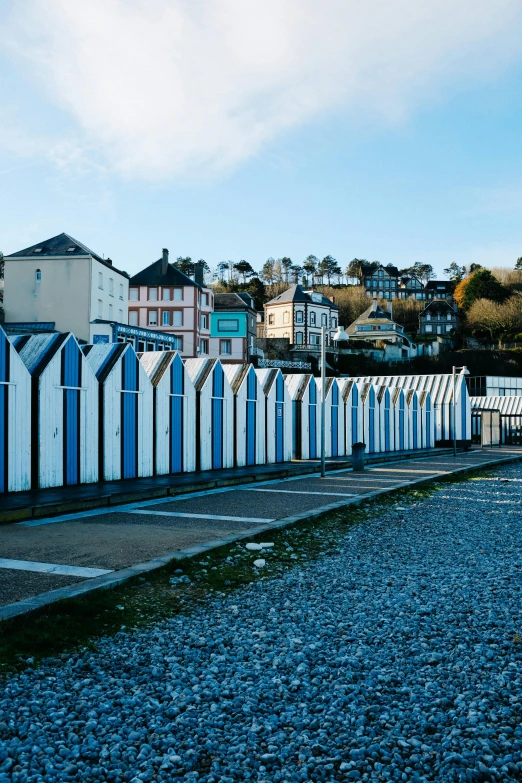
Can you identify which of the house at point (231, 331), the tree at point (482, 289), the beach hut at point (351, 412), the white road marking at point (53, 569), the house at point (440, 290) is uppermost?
the house at point (440, 290)

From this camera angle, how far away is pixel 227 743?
3.40 metres

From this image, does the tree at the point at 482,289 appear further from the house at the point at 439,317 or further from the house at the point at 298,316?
the house at the point at 298,316

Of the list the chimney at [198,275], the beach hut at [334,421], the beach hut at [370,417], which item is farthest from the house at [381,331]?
the beach hut at [334,421]

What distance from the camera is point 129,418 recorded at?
15.6 m

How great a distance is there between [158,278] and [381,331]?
137ft

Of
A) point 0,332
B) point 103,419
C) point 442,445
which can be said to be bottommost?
point 442,445

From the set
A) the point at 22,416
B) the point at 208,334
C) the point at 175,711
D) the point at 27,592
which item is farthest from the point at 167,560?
the point at 208,334

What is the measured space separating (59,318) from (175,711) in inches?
1802

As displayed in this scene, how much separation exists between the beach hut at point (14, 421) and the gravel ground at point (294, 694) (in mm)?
7250

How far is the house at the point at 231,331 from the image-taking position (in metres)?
72.1

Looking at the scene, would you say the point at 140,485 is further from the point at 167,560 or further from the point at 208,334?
the point at 208,334

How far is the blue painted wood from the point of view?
609 inches

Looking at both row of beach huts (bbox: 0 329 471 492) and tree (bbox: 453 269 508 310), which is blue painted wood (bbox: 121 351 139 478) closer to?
row of beach huts (bbox: 0 329 471 492)

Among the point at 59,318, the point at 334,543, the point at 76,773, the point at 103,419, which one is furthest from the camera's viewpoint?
the point at 59,318
